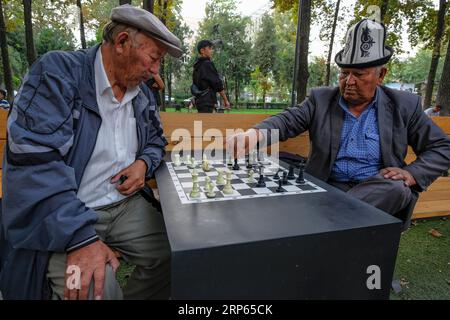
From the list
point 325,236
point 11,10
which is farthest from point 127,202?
point 11,10

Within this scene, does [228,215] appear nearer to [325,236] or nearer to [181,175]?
[325,236]

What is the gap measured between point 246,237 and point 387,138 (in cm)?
154

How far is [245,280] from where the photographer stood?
1.11 m

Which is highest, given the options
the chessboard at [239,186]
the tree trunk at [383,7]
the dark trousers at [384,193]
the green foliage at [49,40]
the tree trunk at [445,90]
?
the green foliage at [49,40]

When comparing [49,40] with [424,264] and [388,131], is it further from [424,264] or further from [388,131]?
[424,264]

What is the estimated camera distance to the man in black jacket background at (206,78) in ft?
16.7

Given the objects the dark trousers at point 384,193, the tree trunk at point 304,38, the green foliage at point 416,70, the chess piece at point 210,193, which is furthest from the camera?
the green foliage at point 416,70

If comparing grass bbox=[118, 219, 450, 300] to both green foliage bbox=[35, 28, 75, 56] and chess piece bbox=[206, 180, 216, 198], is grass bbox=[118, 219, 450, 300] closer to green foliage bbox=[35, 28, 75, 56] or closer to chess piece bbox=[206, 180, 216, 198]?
chess piece bbox=[206, 180, 216, 198]

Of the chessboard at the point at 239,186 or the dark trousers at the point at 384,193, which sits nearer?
the chessboard at the point at 239,186

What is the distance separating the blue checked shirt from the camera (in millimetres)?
2143

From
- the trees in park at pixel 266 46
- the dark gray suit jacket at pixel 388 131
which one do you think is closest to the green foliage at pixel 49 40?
the trees in park at pixel 266 46

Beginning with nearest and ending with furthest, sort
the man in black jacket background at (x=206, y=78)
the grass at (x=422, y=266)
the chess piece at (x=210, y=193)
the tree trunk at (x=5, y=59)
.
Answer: the chess piece at (x=210, y=193) → the grass at (x=422, y=266) → the man in black jacket background at (x=206, y=78) → the tree trunk at (x=5, y=59)

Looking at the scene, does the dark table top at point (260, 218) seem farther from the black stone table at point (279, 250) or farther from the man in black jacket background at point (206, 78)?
the man in black jacket background at point (206, 78)

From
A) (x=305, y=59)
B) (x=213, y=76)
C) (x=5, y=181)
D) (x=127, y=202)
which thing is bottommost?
(x=127, y=202)
